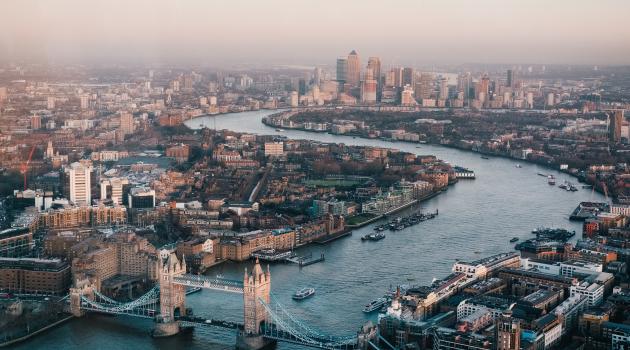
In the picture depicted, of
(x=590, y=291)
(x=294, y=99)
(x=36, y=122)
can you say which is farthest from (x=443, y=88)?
(x=590, y=291)

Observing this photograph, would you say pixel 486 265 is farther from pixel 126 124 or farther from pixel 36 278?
pixel 126 124

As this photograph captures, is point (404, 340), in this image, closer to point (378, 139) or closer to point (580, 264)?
point (580, 264)

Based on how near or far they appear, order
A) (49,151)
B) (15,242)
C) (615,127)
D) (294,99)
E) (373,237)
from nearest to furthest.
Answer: (15,242) → (373,237) → (49,151) → (615,127) → (294,99)

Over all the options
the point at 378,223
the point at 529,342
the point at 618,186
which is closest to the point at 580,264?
the point at 529,342

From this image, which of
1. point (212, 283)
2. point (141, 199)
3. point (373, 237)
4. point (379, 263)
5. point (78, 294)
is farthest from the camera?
point (141, 199)

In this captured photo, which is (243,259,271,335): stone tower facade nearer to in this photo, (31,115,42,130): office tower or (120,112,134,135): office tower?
(31,115,42,130): office tower

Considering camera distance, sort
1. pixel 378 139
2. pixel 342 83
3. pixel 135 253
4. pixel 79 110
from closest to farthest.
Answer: pixel 135 253 < pixel 79 110 < pixel 378 139 < pixel 342 83

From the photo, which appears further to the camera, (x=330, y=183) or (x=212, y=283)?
(x=330, y=183)

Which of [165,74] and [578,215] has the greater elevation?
[165,74]
